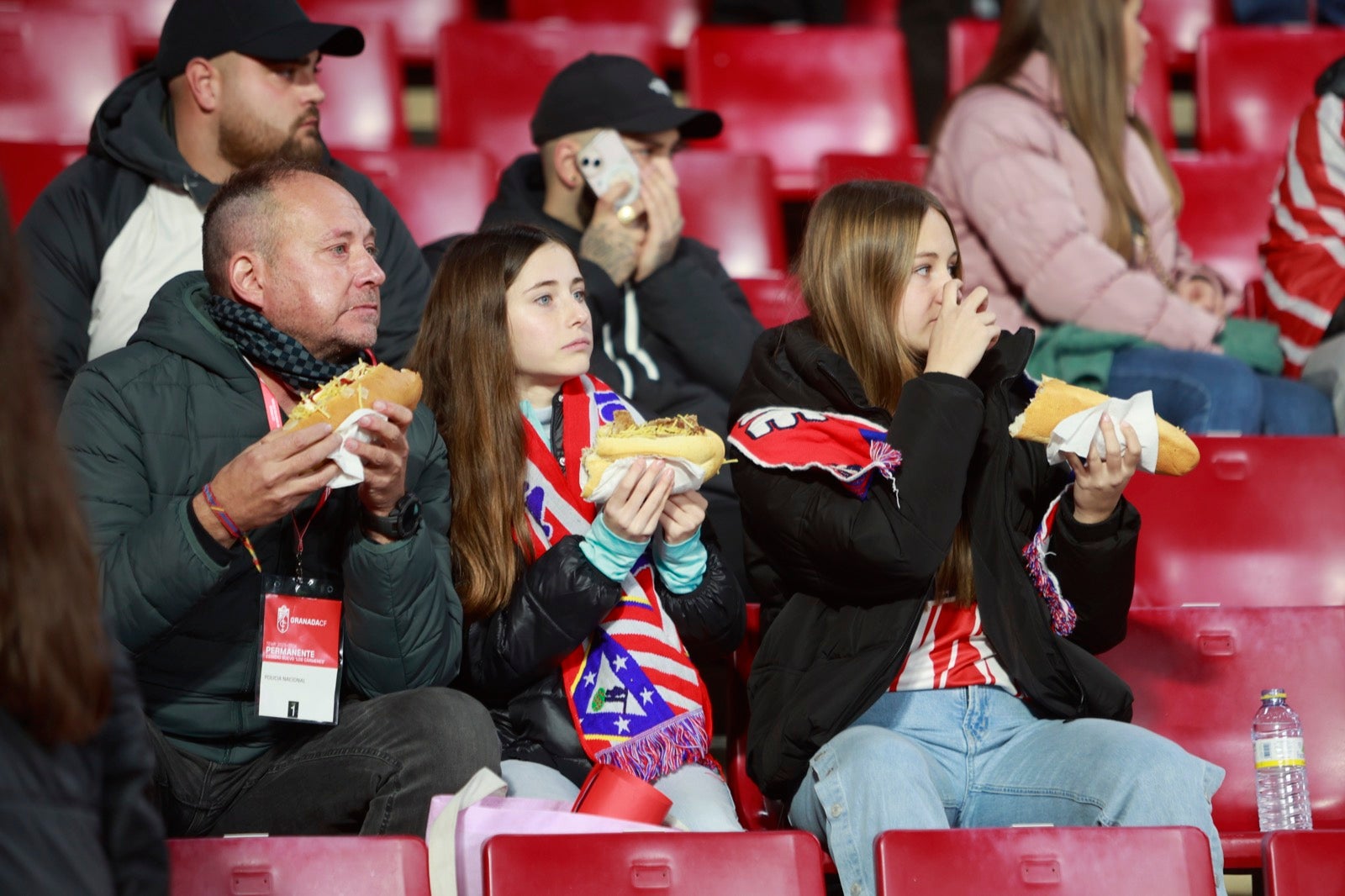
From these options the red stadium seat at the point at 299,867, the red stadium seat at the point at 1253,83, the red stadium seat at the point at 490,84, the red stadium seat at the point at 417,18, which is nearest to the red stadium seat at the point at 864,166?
the red stadium seat at the point at 490,84

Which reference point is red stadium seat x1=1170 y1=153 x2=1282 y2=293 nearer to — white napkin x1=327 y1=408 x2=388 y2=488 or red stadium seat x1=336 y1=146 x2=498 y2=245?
red stadium seat x1=336 y1=146 x2=498 y2=245

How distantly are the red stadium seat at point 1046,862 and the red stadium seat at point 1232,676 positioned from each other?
63 centimetres

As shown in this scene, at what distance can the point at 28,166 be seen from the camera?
3781 mm

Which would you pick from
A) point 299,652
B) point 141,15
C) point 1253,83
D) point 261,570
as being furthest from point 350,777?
point 1253,83

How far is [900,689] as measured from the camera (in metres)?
2.41

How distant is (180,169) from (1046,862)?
2.11 meters

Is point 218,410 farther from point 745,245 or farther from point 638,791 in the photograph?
point 745,245

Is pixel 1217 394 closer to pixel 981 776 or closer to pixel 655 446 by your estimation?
pixel 981 776

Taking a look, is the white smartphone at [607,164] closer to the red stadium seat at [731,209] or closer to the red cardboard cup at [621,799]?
the red stadium seat at [731,209]

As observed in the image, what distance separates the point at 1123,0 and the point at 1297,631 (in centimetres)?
195

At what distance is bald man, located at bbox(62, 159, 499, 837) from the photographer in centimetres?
203

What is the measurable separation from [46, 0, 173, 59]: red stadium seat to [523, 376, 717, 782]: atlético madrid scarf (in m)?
2.66

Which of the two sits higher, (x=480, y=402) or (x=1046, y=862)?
(x=480, y=402)

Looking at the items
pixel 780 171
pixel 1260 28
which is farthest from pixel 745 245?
pixel 1260 28
